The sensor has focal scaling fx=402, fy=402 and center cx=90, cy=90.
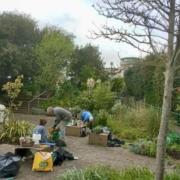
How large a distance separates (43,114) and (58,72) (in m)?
7.39

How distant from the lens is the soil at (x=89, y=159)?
922 centimetres

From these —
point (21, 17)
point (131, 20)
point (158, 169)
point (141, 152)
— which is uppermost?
point (21, 17)

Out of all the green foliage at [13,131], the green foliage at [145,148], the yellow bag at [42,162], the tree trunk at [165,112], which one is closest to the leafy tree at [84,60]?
Answer: the green foliage at [13,131]

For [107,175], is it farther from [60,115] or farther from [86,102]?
[86,102]

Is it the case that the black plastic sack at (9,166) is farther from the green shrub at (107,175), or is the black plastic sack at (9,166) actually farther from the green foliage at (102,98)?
the green foliage at (102,98)

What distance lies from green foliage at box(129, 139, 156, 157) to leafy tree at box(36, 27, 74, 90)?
67.3 ft

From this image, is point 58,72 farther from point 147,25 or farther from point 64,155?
point 147,25

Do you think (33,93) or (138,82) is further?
(33,93)

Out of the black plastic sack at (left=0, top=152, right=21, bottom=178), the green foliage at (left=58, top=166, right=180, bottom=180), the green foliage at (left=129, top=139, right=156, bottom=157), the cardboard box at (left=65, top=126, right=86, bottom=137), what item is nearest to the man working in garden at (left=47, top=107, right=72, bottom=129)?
the cardboard box at (left=65, top=126, right=86, bottom=137)

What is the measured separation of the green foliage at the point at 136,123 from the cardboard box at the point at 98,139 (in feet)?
6.41

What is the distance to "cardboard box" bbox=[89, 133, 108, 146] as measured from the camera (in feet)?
45.7

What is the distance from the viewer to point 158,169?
5559 mm

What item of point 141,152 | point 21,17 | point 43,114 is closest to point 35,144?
point 141,152

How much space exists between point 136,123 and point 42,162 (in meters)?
8.65
